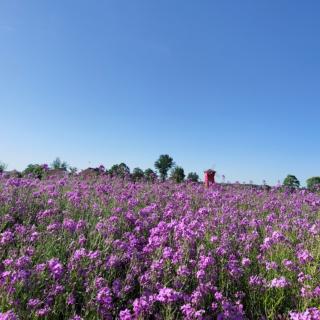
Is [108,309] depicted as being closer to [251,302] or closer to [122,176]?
[251,302]

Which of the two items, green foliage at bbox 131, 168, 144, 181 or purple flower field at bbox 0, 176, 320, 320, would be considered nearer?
purple flower field at bbox 0, 176, 320, 320

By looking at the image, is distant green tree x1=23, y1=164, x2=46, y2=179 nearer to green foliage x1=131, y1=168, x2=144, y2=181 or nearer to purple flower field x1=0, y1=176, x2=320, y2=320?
green foliage x1=131, y1=168, x2=144, y2=181

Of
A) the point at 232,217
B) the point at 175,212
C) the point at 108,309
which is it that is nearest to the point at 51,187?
the point at 175,212

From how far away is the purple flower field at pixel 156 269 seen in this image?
2.82m

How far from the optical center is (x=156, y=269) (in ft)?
10.8

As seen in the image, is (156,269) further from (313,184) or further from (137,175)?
(313,184)

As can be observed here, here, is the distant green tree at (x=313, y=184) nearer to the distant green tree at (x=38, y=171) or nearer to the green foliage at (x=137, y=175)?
the green foliage at (x=137, y=175)

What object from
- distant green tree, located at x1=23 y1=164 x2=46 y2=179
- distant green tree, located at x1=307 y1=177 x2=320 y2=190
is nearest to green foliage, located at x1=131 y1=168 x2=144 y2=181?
distant green tree, located at x1=23 y1=164 x2=46 y2=179

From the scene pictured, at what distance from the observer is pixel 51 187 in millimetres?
6953

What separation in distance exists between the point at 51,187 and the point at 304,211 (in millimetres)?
4180

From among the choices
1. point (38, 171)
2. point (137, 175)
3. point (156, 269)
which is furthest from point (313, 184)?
point (156, 269)

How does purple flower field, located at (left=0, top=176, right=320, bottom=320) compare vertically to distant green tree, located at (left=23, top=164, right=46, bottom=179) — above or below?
A: below

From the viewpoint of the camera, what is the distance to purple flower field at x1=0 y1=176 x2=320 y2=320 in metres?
2.82

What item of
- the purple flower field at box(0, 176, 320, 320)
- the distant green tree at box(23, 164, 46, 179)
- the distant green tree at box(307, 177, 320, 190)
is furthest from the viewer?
the distant green tree at box(307, 177, 320, 190)
